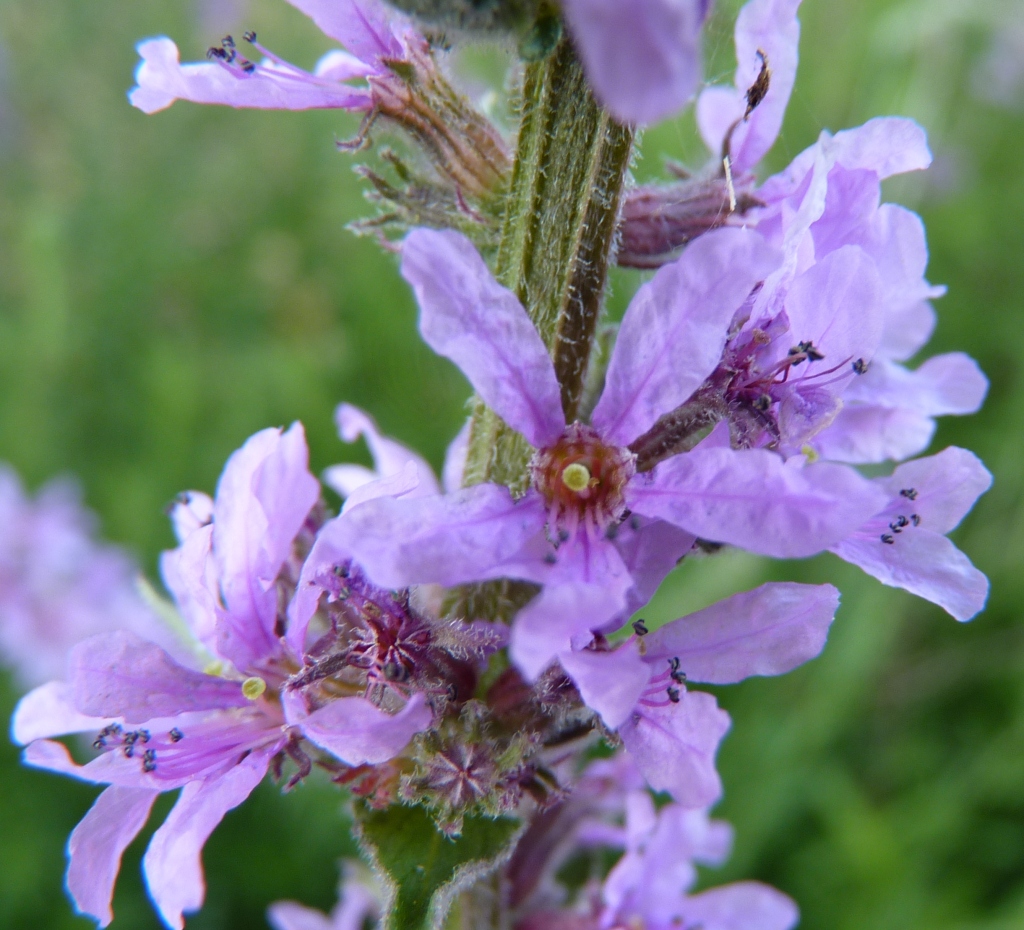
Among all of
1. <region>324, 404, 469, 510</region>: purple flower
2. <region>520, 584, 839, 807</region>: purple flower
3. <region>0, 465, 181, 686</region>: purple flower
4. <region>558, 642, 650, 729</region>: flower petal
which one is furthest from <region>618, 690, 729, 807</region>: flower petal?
<region>0, 465, 181, 686</region>: purple flower

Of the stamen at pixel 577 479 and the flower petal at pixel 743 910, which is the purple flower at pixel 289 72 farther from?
the flower petal at pixel 743 910

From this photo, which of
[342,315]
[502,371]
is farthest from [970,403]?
[342,315]

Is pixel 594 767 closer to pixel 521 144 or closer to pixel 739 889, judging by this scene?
pixel 739 889

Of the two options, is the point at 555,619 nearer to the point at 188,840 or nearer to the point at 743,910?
the point at 188,840

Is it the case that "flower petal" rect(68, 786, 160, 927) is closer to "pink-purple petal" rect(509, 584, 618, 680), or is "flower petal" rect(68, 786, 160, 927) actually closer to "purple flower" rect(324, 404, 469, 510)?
"purple flower" rect(324, 404, 469, 510)

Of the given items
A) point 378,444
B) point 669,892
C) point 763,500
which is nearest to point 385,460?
point 378,444

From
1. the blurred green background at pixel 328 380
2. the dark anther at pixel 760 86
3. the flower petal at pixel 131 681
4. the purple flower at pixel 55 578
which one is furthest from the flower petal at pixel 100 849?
the purple flower at pixel 55 578
